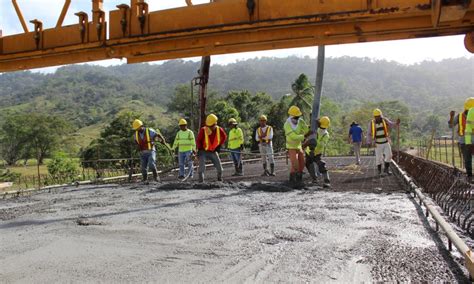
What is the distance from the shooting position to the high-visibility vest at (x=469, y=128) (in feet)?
29.1

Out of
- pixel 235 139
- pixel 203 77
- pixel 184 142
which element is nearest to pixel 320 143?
pixel 235 139

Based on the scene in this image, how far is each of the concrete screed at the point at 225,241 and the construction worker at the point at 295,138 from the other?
5.57 ft

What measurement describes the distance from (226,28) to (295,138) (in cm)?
452

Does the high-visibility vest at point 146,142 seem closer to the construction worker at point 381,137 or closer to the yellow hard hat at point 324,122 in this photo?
the yellow hard hat at point 324,122

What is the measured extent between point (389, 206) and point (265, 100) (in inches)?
1980

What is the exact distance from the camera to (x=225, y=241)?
4609mm

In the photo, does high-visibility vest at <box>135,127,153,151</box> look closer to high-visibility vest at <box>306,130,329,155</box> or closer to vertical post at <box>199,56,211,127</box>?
high-visibility vest at <box>306,130,329,155</box>

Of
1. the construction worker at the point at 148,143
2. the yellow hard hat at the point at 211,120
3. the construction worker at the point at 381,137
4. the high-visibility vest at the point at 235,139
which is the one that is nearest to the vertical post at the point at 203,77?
the high-visibility vest at the point at 235,139

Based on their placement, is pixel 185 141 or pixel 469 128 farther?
→ pixel 185 141

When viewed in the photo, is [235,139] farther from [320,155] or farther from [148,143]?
[320,155]

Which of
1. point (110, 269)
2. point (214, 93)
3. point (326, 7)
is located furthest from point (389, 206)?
point (214, 93)

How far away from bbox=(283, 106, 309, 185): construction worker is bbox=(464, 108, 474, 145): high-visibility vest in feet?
11.0

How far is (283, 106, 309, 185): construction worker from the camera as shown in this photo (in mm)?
9367

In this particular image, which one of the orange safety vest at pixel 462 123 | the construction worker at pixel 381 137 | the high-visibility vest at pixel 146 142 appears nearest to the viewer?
the orange safety vest at pixel 462 123
